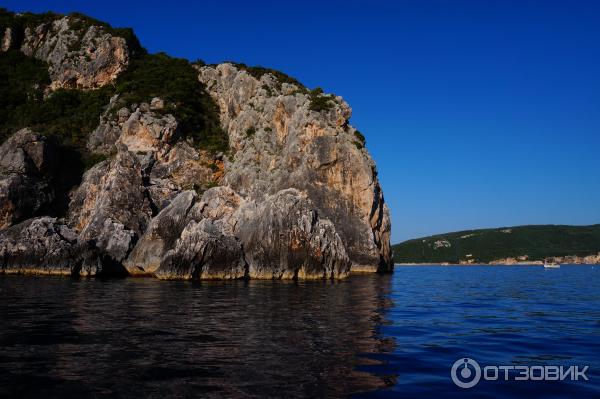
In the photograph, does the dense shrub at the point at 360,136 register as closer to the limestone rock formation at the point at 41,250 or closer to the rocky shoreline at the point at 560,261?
the limestone rock formation at the point at 41,250

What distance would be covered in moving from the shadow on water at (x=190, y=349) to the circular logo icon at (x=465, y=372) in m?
1.46

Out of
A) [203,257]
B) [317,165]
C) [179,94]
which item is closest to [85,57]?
[179,94]

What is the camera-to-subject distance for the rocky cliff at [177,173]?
43219 mm

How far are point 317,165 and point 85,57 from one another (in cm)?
5635

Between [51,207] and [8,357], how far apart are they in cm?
5930

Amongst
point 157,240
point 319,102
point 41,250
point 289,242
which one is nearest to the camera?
point 289,242

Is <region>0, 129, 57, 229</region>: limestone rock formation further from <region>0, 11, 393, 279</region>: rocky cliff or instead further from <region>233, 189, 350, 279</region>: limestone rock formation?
<region>233, 189, 350, 279</region>: limestone rock formation

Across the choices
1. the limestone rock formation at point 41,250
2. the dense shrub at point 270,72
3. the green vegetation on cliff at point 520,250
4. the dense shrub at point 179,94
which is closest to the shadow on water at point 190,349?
the limestone rock formation at point 41,250

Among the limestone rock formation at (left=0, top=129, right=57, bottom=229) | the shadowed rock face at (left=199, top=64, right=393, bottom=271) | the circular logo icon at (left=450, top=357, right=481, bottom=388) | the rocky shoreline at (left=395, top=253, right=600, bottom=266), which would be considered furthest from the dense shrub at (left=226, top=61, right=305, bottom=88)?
the rocky shoreline at (left=395, top=253, right=600, bottom=266)

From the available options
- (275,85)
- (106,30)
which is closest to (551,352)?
(275,85)

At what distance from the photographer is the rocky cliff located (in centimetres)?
4322

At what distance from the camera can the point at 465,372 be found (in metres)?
9.65

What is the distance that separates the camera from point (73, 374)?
9055 millimetres

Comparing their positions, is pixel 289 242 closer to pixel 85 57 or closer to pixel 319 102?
pixel 319 102
